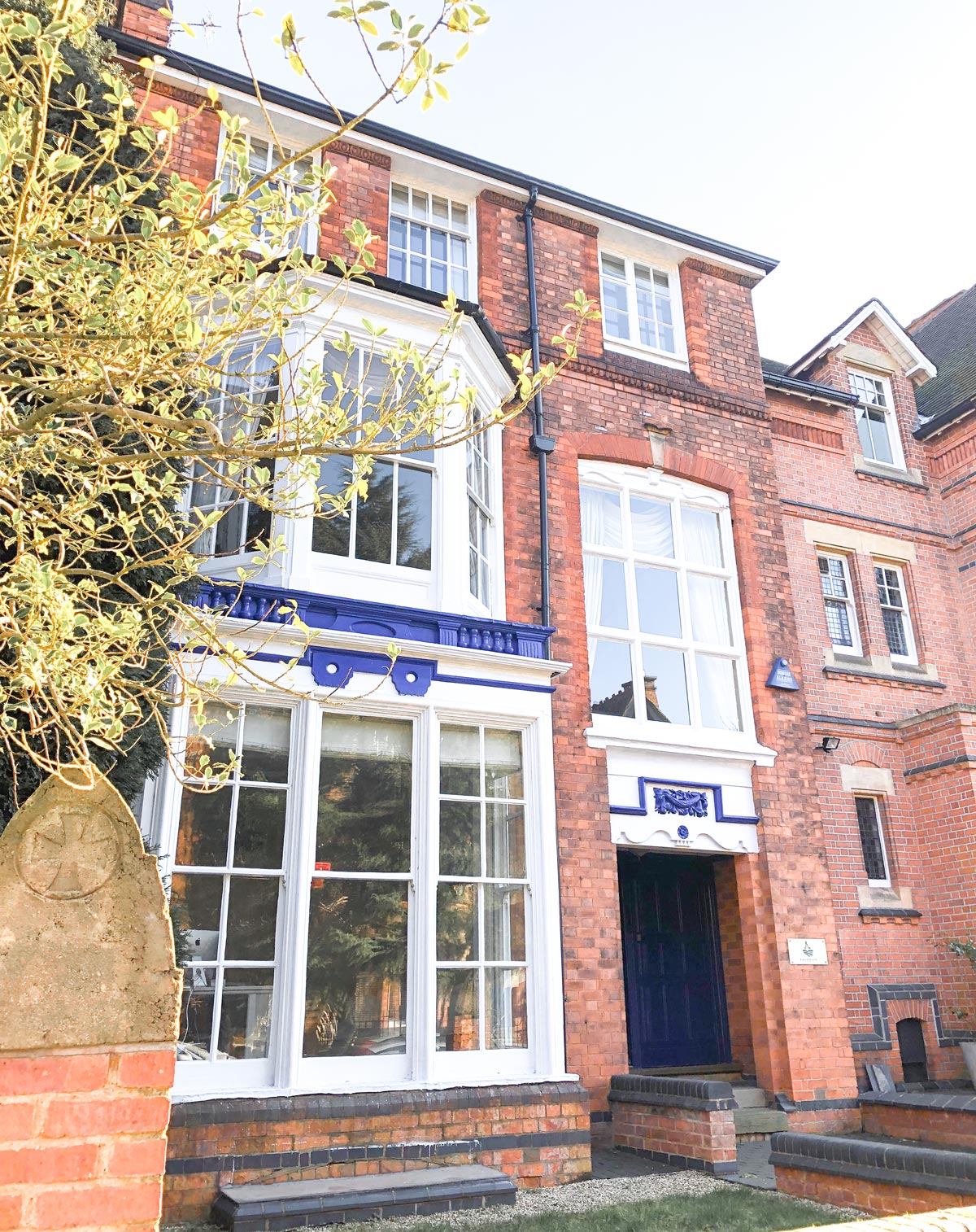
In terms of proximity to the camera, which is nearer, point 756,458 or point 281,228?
point 281,228

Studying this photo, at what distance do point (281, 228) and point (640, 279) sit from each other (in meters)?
9.91

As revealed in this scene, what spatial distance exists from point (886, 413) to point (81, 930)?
1468 cm

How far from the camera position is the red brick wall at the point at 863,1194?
5529 millimetres

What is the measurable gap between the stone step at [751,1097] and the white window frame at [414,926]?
257cm

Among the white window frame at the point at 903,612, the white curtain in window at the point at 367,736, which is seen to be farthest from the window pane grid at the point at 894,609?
the white curtain in window at the point at 367,736

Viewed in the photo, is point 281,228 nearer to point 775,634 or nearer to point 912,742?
point 775,634

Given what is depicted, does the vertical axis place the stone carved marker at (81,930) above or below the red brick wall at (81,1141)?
above

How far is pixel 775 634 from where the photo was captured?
11078mm

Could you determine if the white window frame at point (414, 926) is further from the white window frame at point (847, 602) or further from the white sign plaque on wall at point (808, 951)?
→ the white window frame at point (847, 602)

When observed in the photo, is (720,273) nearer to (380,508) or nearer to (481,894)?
(380,508)

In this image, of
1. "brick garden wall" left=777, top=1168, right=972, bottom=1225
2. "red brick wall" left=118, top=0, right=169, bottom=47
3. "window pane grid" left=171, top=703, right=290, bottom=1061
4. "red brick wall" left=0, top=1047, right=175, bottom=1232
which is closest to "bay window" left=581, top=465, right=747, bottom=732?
"window pane grid" left=171, top=703, right=290, bottom=1061

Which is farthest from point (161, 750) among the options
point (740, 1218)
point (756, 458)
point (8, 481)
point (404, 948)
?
point (756, 458)

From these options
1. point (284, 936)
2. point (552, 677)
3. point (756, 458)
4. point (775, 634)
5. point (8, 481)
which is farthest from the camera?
point (756, 458)

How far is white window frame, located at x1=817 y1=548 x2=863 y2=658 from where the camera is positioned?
12.5 m
